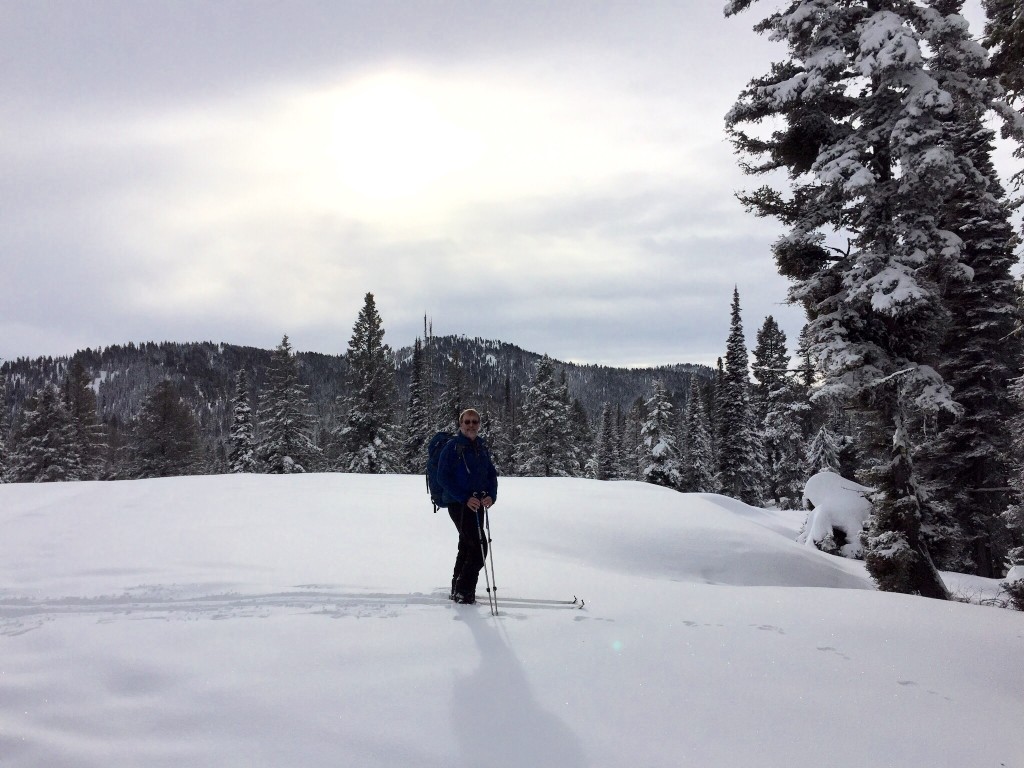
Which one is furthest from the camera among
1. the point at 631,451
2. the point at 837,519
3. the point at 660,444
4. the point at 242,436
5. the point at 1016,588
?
the point at 631,451

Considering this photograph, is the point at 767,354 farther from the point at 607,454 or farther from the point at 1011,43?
the point at 1011,43

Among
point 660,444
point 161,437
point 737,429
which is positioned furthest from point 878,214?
point 161,437

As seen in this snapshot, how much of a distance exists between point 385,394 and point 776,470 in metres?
31.9

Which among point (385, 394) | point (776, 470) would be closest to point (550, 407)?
point (385, 394)

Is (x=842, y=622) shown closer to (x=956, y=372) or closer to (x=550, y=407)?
(x=956, y=372)

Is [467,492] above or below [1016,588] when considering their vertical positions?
above

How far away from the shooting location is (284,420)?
1374 inches

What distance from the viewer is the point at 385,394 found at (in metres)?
36.1

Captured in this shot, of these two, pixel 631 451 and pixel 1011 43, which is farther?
pixel 631 451

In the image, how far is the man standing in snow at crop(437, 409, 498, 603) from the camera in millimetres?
6438

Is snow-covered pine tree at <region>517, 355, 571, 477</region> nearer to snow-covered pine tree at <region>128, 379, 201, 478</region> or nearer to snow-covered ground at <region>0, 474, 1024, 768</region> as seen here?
snow-covered pine tree at <region>128, 379, 201, 478</region>

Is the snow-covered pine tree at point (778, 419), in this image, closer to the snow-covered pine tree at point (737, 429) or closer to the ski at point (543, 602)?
the snow-covered pine tree at point (737, 429)

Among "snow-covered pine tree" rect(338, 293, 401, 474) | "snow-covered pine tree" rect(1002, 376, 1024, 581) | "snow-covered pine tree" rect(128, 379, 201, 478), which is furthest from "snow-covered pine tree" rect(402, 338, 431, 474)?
"snow-covered pine tree" rect(1002, 376, 1024, 581)

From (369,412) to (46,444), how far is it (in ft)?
68.8
